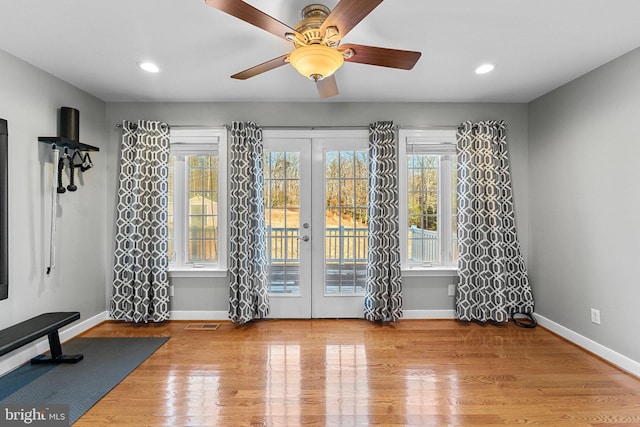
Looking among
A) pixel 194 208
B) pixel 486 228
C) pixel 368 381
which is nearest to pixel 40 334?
pixel 194 208

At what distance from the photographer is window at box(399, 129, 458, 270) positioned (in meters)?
3.65

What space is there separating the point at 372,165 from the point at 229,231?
176 cm

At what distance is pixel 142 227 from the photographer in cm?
348

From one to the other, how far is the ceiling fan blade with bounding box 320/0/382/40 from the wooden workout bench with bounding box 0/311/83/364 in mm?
2789

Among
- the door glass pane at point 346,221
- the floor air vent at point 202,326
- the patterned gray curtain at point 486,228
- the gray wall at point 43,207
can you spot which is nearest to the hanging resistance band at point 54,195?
the gray wall at point 43,207

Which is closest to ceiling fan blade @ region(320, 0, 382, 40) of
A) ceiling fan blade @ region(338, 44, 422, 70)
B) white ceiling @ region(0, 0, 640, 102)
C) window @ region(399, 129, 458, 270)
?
ceiling fan blade @ region(338, 44, 422, 70)

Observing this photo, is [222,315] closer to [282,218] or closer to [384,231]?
[282,218]

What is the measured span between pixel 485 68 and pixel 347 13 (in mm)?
1837

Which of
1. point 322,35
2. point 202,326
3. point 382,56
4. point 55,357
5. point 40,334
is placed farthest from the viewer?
point 202,326

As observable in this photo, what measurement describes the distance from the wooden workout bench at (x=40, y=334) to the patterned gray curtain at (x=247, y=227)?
1.41m

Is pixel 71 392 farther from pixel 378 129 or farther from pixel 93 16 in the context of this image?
pixel 378 129

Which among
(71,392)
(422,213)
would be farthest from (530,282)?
(71,392)

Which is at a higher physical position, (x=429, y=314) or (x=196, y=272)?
(x=196, y=272)

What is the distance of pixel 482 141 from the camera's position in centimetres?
352
